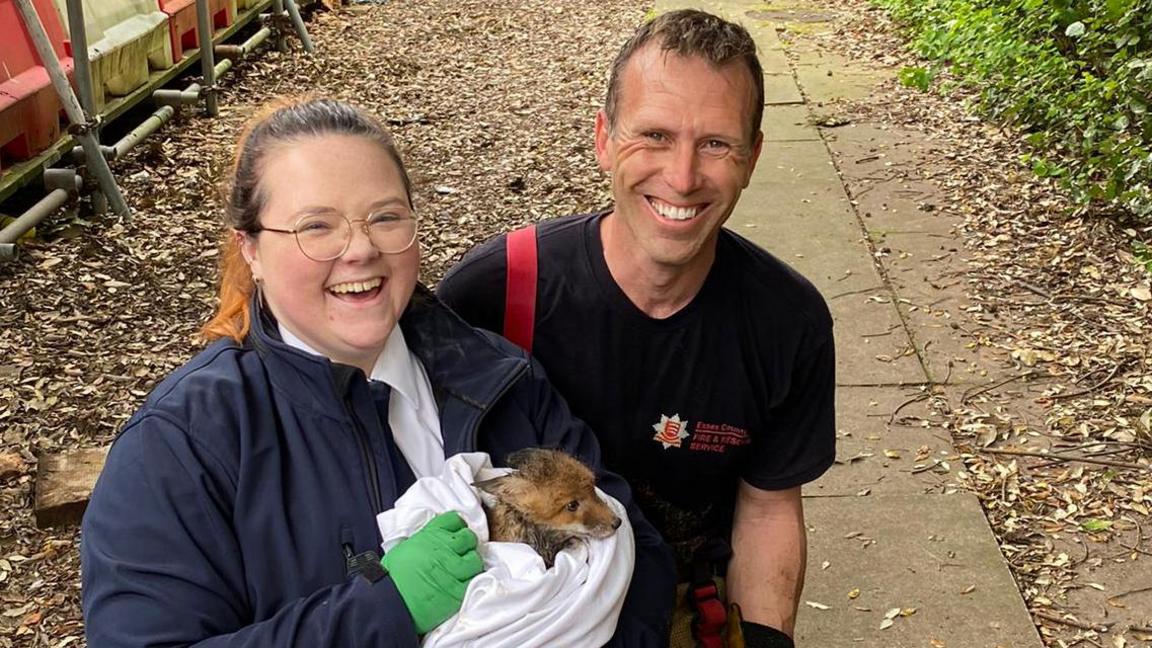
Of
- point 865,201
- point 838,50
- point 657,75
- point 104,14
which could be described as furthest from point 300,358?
point 838,50

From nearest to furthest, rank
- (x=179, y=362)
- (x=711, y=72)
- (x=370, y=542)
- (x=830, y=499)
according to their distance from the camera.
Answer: (x=370, y=542), (x=711, y=72), (x=830, y=499), (x=179, y=362)

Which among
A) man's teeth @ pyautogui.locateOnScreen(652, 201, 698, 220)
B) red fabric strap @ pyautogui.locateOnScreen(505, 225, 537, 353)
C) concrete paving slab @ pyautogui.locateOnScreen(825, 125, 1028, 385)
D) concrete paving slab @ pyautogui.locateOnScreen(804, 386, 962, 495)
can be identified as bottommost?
concrete paving slab @ pyautogui.locateOnScreen(825, 125, 1028, 385)

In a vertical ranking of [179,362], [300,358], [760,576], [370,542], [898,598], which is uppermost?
[300,358]

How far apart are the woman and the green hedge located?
4.91 meters

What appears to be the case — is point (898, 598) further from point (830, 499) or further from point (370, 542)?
point (370, 542)

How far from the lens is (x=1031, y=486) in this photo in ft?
14.1

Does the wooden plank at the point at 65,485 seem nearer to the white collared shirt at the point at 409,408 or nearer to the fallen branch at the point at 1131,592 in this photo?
the white collared shirt at the point at 409,408

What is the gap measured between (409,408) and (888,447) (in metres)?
2.93

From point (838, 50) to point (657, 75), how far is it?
27.3 feet

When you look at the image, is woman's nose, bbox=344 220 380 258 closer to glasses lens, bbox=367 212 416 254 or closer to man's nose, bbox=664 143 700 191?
glasses lens, bbox=367 212 416 254

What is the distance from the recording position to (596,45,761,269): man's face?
2.49m

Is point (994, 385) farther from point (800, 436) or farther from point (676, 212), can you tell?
point (676, 212)

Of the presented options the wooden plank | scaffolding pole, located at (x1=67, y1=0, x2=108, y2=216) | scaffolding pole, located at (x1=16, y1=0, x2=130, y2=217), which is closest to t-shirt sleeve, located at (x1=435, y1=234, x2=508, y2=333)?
the wooden plank

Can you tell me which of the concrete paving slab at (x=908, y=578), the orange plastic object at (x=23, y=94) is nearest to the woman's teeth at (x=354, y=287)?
the concrete paving slab at (x=908, y=578)
